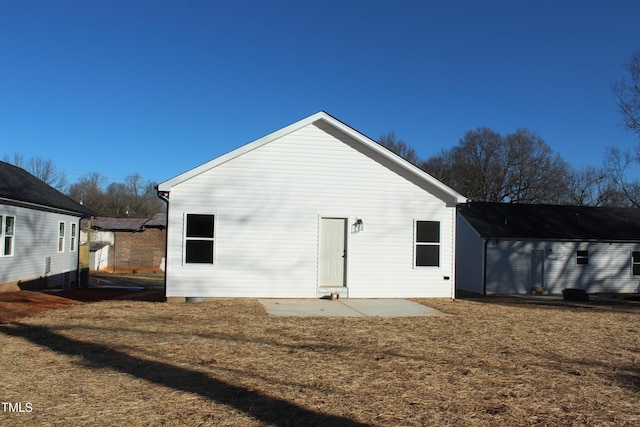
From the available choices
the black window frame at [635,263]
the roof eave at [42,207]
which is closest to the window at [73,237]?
the roof eave at [42,207]

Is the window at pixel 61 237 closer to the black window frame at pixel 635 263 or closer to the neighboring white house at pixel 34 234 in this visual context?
the neighboring white house at pixel 34 234

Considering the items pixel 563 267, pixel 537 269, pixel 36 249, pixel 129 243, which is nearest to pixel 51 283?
pixel 36 249

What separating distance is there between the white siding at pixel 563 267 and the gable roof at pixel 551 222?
43 cm

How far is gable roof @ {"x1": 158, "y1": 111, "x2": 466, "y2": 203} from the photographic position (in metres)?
13.6

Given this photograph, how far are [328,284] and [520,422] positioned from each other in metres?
9.81

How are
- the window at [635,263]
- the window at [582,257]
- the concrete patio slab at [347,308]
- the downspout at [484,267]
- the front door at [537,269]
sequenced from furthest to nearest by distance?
the window at [635,263]
the window at [582,257]
the front door at [537,269]
the downspout at [484,267]
the concrete patio slab at [347,308]

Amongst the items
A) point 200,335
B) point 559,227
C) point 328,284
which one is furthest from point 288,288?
point 559,227

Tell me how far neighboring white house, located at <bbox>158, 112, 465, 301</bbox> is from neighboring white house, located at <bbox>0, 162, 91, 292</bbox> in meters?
6.41

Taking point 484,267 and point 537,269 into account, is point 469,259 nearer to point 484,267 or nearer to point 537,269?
point 484,267

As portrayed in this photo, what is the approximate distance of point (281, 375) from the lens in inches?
250

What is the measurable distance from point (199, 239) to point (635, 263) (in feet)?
70.1

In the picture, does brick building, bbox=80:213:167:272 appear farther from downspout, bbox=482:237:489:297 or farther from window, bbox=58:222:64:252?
downspout, bbox=482:237:489:297

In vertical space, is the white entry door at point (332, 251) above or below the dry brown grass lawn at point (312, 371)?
above

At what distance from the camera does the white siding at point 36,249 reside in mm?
16641
